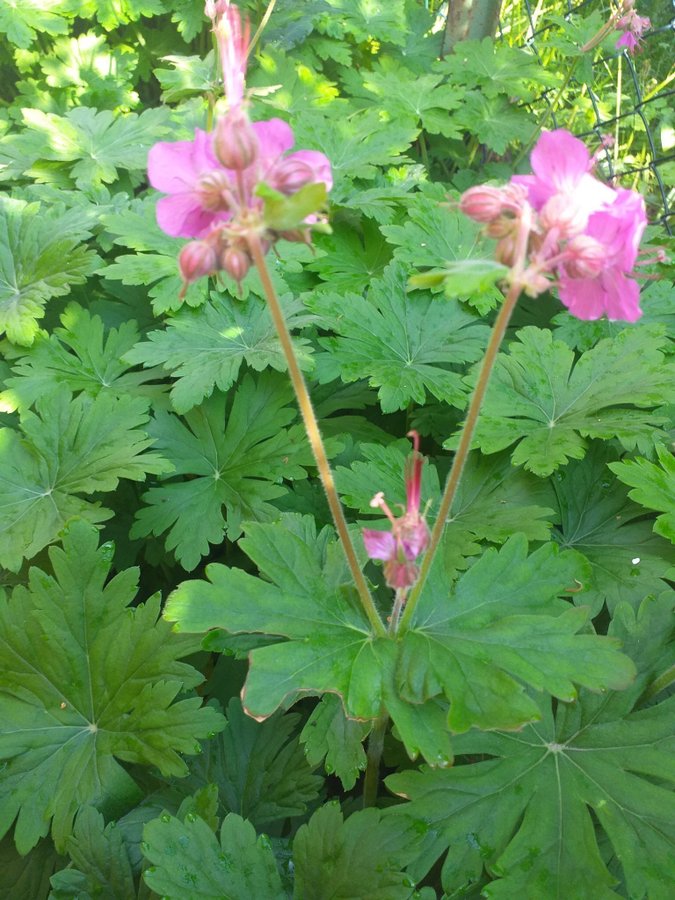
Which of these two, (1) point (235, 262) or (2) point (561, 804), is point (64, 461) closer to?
(1) point (235, 262)

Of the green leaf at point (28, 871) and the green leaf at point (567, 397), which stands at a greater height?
the green leaf at point (567, 397)

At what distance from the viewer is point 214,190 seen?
2.95 ft

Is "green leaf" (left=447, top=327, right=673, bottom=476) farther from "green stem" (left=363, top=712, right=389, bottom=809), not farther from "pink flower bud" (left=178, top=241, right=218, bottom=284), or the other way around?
"pink flower bud" (left=178, top=241, right=218, bottom=284)

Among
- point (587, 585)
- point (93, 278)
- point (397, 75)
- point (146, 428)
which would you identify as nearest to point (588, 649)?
point (587, 585)

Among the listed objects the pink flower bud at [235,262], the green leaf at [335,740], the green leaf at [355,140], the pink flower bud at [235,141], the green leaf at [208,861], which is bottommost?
the green leaf at [208,861]

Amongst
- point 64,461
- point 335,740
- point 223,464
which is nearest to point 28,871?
point 335,740

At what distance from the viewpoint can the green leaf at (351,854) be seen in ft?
4.05

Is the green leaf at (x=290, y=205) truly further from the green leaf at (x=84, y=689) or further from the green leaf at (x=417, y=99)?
the green leaf at (x=417, y=99)

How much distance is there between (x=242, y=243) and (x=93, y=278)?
2.02 metres

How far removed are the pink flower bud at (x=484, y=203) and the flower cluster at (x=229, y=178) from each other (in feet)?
0.62

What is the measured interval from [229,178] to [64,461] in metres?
1.19

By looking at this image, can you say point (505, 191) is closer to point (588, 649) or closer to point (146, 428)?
point (588, 649)

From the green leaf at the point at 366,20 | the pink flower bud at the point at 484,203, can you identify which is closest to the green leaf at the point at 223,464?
the pink flower bud at the point at 484,203

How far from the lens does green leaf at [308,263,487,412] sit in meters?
2.08
